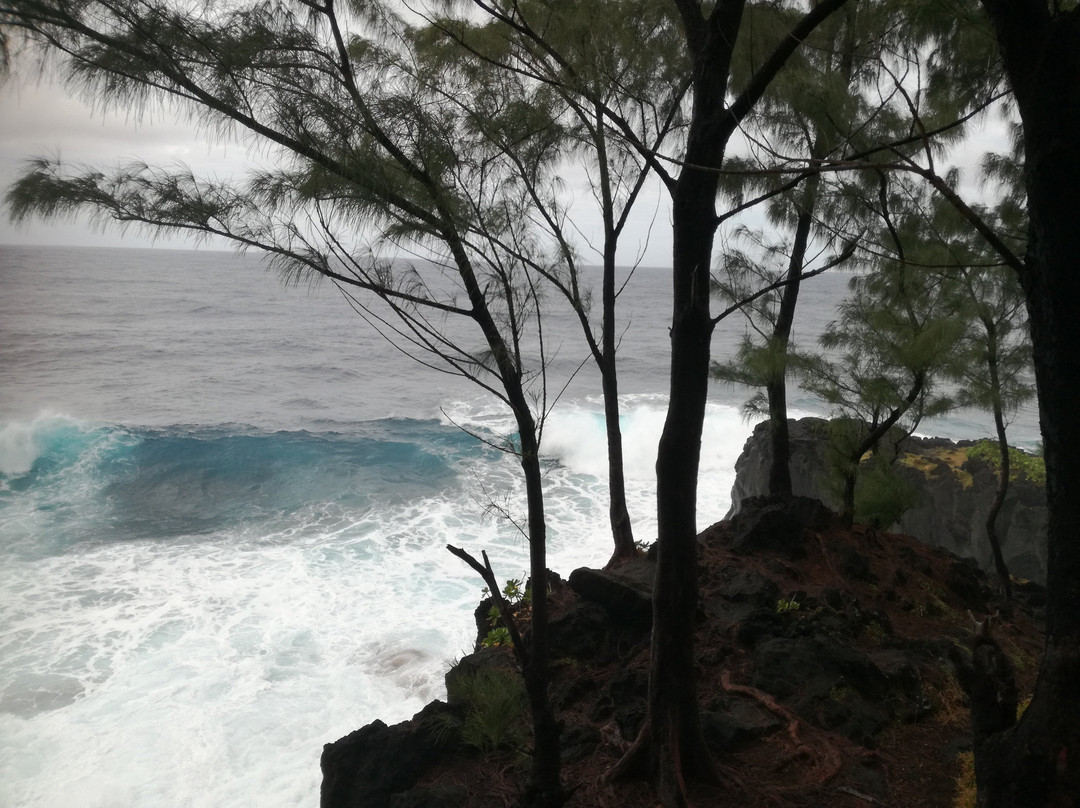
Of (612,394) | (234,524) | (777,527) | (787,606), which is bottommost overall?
(234,524)

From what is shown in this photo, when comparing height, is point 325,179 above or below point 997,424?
above

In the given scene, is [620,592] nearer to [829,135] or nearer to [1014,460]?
[829,135]

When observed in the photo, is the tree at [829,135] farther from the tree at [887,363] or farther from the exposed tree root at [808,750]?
the exposed tree root at [808,750]

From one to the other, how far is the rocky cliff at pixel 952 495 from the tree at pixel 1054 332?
526 cm

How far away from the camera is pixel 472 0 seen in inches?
125

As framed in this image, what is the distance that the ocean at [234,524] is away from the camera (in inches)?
195

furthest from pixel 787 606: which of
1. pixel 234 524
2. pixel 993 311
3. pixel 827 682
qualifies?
pixel 234 524

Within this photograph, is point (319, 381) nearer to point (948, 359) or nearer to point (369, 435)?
point (369, 435)

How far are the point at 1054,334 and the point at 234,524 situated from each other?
32.2ft

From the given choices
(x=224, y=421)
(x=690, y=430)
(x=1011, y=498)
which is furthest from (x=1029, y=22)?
(x=224, y=421)

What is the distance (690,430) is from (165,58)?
2.18 m

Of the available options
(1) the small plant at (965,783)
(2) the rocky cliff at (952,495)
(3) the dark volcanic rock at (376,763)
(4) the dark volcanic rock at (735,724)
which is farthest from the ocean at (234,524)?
(2) the rocky cliff at (952,495)

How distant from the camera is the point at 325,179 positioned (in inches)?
102

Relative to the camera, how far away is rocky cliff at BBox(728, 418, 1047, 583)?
24.3ft
